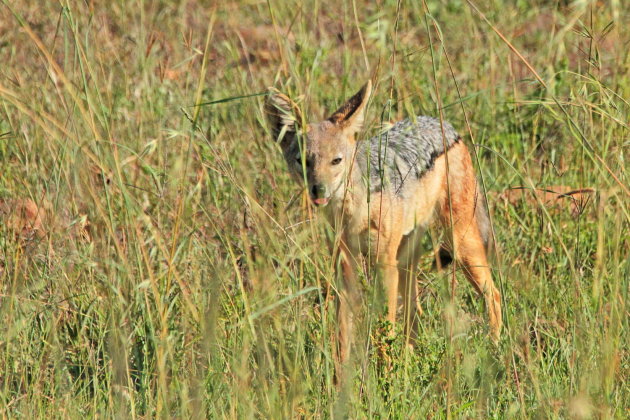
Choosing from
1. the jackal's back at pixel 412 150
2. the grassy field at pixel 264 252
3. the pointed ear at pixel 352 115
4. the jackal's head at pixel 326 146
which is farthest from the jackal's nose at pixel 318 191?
the jackal's back at pixel 412 150

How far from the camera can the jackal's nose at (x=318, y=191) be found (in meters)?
4.60

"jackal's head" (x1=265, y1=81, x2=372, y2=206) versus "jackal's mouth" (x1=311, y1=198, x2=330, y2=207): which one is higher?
"jackal's head" (x1=265, y1=81, x2=372, y2=206)

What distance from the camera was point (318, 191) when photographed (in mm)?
4613

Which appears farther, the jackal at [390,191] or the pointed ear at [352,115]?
the pointed ear at [352,115]

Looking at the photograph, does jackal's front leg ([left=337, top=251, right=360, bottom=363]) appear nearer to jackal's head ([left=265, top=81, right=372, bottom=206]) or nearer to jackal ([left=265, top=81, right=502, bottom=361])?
jackal ([left=265, top=81, right=502, bottom=361])

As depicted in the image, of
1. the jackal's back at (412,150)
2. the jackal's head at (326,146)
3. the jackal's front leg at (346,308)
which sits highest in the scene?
the jackal's head at (326,146)

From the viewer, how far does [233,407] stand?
3078mm

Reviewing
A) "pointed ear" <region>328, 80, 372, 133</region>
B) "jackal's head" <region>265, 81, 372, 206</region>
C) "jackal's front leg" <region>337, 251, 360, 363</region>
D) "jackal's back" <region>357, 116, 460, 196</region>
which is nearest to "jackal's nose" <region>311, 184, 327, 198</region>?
"jackal's head" <region>265, 81, 372, 206</region>

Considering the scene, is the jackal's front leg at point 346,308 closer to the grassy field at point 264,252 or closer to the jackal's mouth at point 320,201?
the grassy field at point 264,252

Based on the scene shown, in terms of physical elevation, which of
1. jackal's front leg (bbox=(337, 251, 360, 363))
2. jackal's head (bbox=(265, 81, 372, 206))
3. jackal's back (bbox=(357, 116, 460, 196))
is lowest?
jackal's front leg (bbox=(337, 251, 360, 363))

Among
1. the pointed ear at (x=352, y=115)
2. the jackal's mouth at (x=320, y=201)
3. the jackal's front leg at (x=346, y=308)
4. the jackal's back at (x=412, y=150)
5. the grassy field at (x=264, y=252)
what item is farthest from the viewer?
the jackal's back at (x=412, y=150)

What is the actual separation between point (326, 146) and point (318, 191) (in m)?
0.33

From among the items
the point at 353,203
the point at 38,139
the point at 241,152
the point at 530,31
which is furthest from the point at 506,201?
the point at 530,31

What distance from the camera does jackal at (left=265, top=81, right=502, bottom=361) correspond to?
472 centimetres
